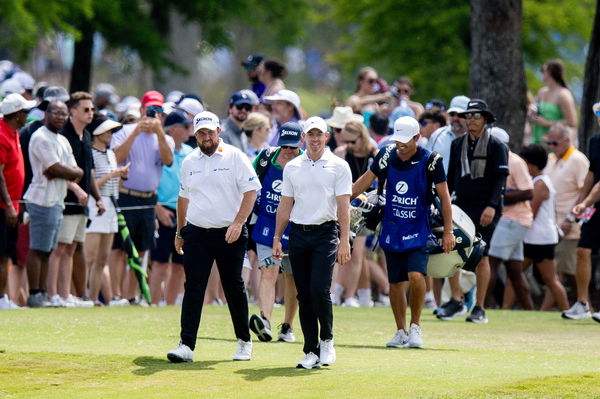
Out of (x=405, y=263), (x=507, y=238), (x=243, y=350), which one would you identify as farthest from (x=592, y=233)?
(x=243, y=350)

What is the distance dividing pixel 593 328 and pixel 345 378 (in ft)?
19.0

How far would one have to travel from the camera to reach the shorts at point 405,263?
13.0 meters

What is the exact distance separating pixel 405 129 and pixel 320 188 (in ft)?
5.29

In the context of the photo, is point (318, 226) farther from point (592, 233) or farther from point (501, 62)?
point (501, 62)

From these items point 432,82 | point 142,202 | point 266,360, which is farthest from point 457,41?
point 266,360

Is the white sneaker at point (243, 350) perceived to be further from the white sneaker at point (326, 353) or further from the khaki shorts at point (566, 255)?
the khaki shorts at point (566, 255)

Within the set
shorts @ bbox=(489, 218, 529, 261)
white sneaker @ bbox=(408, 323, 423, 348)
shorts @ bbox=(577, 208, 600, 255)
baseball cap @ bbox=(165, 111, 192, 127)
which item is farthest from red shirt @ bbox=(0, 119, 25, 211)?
shorts @ bbox=(577, 208, 600, 255)

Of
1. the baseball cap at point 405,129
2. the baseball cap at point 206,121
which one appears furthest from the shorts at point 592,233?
the baseball cap at point 206,121

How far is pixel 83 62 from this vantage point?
29359 mm

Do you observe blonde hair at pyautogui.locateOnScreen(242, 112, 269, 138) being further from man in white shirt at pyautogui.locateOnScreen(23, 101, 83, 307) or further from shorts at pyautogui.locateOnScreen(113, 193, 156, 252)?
man in white shirt at pyautogui.locateOnScreen(23, 101, 83, 307)

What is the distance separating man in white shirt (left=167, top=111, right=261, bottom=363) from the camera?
11.5 meters

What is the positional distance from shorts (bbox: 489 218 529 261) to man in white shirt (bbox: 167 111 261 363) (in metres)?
7.48

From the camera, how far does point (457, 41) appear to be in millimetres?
33719

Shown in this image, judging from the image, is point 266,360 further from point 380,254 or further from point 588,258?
point 380,254
